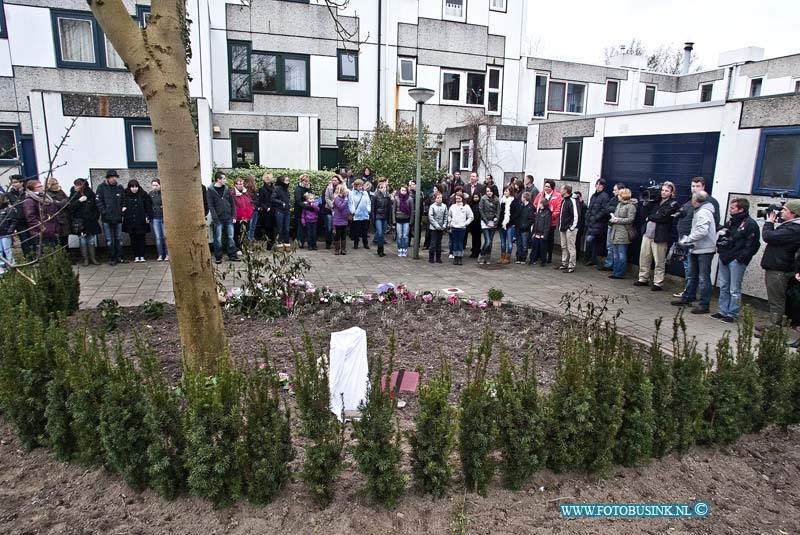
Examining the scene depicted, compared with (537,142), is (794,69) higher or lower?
higher

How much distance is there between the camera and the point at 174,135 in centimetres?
405

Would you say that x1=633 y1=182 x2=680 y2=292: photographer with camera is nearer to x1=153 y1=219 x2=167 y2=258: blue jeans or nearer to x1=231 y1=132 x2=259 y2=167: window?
x1=153 y1=219 x2=167 y2=258: blue jeans

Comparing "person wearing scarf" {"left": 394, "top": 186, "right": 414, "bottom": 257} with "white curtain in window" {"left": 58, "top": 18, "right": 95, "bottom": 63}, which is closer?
"person wearing scarf" {"left": 394, "top": 186, "right": 414, "bottom": 257}

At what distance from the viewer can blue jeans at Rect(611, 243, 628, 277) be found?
1058 centimetres

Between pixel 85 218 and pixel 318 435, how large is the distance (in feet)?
32.2

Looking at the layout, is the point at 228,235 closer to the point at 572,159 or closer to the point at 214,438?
the point at 572,159

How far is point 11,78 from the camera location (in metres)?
15.7

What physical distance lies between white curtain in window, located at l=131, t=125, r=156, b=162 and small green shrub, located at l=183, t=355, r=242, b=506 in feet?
33.4

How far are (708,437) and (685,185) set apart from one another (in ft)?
23.5

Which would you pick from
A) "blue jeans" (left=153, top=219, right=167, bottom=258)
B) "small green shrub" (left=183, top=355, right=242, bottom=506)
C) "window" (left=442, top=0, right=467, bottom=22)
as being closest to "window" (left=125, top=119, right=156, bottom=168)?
"blue jeans" (left=153, top=219, right=167, bottom=258)

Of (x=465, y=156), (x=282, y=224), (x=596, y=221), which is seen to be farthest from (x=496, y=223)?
(x=465, y=156)

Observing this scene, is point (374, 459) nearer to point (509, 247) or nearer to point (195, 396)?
point (195, 396)

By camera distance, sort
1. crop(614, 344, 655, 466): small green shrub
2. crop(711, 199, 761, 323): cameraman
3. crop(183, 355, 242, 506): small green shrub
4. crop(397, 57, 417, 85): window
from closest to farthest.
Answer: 1. crop(183, 355, 242, 506): small green shrub
2. crop(614, 344, 655, 466): small green shrub
3. crop(711, 199, 761, 323): cameraman
4. crop(397, 57, 417, 85): window

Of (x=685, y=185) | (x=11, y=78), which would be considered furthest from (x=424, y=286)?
(x=11, y=78)
